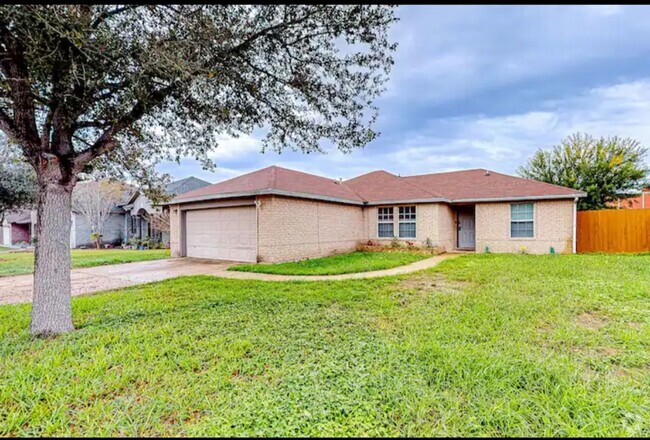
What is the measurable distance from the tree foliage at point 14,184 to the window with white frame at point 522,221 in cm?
2450

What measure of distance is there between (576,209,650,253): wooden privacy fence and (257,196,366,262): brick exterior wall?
10.7 meters

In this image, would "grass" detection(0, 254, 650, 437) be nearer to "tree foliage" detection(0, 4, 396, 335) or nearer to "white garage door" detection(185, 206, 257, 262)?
"tree foliage" detection(0, 4, 396, 335)

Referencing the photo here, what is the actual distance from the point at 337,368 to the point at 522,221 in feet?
47.6

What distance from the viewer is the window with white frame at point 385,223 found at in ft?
53.8

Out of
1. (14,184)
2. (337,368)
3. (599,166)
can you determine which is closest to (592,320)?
(337,368)

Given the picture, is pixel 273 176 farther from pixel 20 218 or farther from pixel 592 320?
pixel 20 218

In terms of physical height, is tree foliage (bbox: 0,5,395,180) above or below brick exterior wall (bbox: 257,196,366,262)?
above

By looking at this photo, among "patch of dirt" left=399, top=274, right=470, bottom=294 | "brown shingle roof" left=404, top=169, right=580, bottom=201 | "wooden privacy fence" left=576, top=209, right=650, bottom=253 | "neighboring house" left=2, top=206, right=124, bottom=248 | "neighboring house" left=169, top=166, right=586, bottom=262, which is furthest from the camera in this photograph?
"neighboring house" left=2, top=206, right=124, bottom=248

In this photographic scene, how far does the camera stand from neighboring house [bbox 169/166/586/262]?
40.4ft

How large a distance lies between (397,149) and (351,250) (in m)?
6.65

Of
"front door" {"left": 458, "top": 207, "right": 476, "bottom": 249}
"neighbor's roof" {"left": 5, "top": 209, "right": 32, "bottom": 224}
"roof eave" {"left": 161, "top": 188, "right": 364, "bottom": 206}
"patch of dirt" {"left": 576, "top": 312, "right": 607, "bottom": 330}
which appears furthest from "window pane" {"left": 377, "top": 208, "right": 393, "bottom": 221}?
"neighbor's roof" {"left": 5, "top": 209, "right": 32, "bottom": 224}

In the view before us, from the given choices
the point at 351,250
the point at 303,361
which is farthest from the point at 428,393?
the point at 351,250

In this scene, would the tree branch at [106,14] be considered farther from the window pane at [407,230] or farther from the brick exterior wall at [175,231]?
the window pane at [407,230]

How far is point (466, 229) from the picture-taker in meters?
17.3
